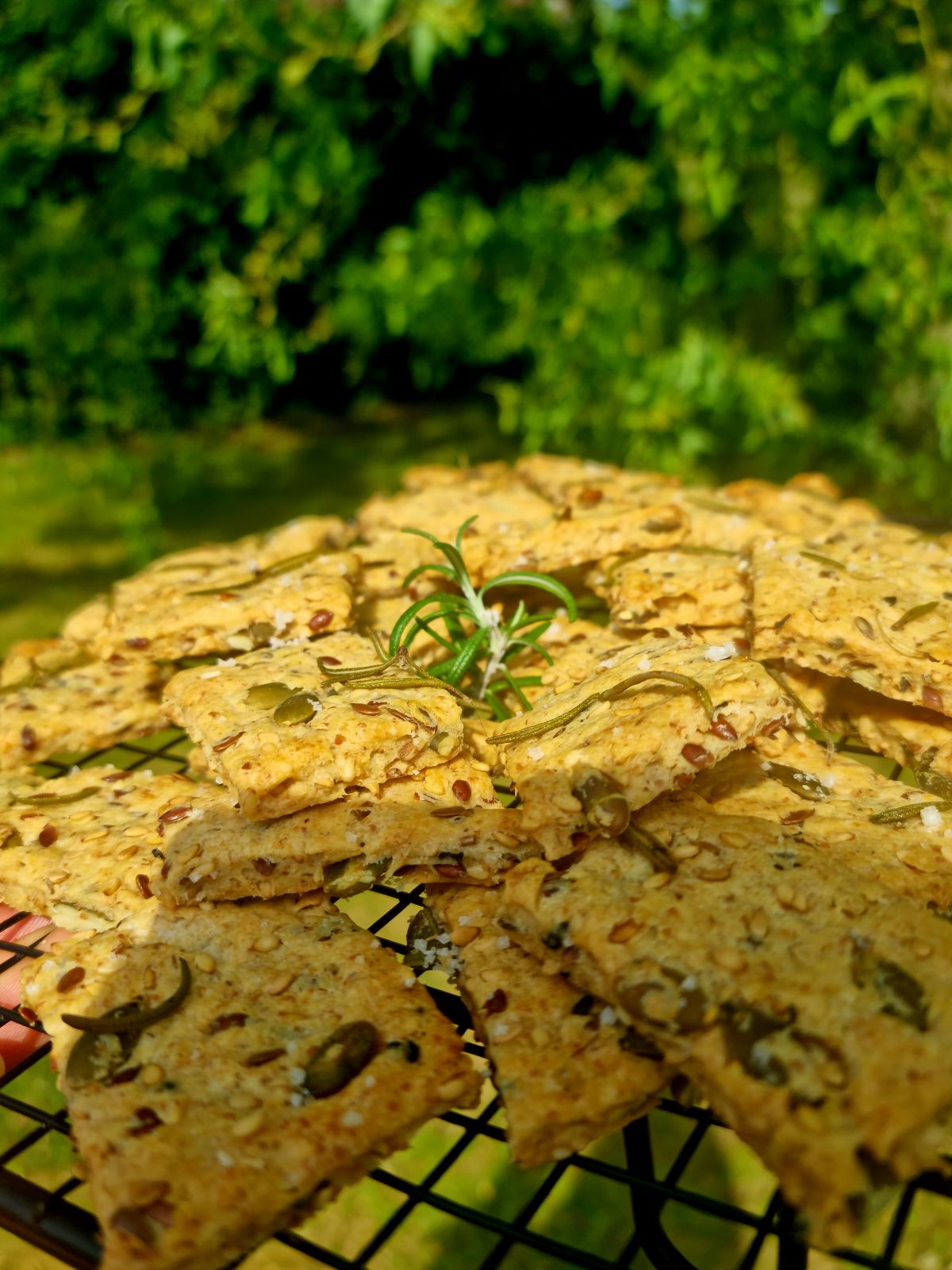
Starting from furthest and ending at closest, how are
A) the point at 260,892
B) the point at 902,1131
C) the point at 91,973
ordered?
1. the point at 260,892
2. the point at 91,973
3. the point at 902,1131

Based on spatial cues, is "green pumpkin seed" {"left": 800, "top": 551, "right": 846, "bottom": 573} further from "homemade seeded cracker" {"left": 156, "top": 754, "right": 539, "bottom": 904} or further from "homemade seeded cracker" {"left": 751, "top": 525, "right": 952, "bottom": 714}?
"homemade seeded cracker" {"left": 156, "top": 754, "right": 539, "bottom": 904}

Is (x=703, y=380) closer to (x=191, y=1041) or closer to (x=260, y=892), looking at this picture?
(x=260, y=892)

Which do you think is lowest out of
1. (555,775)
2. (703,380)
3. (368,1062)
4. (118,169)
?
(368,1062)

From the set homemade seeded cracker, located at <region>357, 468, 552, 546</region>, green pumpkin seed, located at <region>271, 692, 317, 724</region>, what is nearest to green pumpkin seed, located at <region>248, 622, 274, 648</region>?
green pumpkin seed, located at <region>271, 692, 317, 724</region>

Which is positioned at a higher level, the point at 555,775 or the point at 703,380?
the point at 703,380

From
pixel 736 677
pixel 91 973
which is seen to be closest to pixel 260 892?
pixel 91 973

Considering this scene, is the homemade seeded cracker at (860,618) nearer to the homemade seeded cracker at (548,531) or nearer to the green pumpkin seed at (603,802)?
the homemade seeded cracker at (548,531)

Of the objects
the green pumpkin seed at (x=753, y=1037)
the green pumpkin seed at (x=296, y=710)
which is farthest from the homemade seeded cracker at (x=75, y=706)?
the green pumpkin seed at (x=753, y=1037)

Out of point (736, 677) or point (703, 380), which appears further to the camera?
point (703, 380)
